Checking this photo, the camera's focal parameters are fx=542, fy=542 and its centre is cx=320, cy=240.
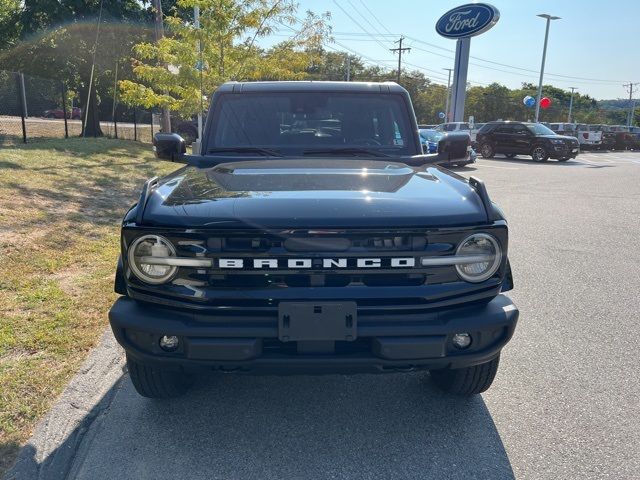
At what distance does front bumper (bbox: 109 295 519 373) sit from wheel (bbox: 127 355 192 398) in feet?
1.22

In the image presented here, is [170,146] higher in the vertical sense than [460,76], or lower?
lower

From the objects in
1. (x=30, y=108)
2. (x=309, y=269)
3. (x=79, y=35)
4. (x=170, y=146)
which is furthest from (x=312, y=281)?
(x=79, y=35)

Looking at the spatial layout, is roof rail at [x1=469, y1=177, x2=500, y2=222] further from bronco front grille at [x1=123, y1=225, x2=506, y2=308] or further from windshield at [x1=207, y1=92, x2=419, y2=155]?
windshield at [x1=207, y1=92, x2=419, y2=155]

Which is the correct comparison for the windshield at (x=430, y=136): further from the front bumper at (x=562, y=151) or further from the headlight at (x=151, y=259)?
the headlight at (x=151, y=259)

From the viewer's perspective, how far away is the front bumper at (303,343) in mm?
2400

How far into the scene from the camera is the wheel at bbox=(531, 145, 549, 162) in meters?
22.7

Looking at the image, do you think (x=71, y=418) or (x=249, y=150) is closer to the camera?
(x=71, y=418)

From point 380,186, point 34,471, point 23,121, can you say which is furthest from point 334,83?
point 23,121

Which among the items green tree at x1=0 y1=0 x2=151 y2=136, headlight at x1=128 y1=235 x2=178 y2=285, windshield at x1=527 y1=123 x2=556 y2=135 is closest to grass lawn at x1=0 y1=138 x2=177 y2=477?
headlight at x1=128 y1=235 x2=178 y2=285

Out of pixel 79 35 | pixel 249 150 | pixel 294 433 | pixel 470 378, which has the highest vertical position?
pixel 79 35

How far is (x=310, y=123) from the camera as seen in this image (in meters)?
4.05

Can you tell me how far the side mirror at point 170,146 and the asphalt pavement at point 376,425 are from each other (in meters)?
1.41

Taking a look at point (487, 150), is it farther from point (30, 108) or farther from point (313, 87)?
point (313, 87)

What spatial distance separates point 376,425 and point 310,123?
221cm
